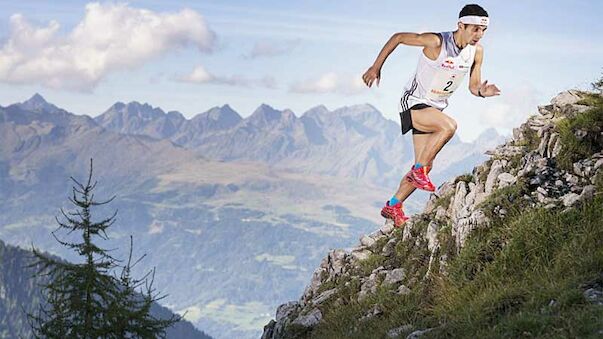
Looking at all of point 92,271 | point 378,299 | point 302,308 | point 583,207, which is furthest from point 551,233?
point 92,271

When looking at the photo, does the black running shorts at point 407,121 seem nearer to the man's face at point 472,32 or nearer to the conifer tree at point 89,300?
the man's face at point 472,32

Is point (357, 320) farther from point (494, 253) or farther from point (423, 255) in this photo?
point (494, 253)

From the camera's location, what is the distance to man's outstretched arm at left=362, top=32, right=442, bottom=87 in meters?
12.6

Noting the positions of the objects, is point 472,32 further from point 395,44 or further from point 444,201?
point 444,201

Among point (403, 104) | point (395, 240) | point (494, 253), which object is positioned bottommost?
point (494, 253)

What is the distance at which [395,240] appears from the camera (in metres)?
14.5

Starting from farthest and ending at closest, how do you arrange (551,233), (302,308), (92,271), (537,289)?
(92,271) → (302,308) → (551,233) → (537,289)

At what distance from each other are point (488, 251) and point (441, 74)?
378 cm

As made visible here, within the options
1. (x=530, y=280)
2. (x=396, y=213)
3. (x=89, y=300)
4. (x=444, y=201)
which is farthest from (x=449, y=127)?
(x=89, y=300)

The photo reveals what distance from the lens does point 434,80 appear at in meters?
13.0

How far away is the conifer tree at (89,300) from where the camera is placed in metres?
16.2

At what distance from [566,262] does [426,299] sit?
2290 mm

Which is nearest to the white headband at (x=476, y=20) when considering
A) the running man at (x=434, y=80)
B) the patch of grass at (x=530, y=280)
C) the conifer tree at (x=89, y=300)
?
the running man at (x=434, y=80)

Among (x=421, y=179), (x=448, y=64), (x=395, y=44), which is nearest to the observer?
(x=448, y=64)
